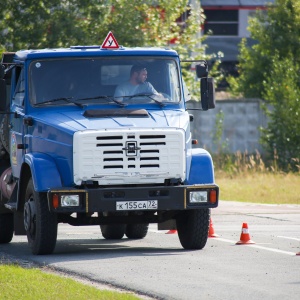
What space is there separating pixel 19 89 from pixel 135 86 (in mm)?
1630

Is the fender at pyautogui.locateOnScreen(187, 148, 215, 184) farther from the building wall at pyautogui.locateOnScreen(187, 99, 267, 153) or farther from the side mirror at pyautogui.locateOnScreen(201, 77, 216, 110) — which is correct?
the building wall at pyautogui.locateOnScreen(187, 99, 267, 153)

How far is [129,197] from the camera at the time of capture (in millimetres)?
14852

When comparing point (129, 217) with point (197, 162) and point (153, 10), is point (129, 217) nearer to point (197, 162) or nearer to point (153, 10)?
point (197, 162)

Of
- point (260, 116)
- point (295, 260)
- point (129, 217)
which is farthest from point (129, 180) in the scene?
point (260, 116)

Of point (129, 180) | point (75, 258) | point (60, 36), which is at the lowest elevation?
point (75, 258)

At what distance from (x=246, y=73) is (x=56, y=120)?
3096 cm

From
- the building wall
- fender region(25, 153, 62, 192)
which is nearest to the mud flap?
fender region(25, 153, 62, 192)

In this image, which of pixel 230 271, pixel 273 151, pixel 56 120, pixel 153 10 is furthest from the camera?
pixel 273 151

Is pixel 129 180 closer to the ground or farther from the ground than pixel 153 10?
closer to the ground

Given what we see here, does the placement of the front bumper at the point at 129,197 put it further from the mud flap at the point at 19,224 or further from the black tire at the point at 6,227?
the black tire at the point at 6,227

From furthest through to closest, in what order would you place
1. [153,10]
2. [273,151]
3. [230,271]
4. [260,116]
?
1. [260,116]
2. [273,151]
3. [153,10]
4. [230,271]

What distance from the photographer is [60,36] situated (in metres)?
29.8

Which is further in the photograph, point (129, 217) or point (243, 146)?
point (243, 146)

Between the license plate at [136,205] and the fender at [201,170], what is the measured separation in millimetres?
652
